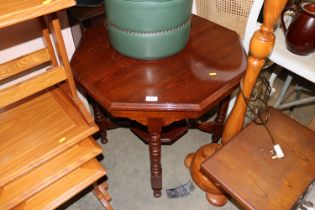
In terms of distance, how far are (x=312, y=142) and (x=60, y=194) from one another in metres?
0.98

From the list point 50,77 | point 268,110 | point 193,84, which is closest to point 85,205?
point 50,77

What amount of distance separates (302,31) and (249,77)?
30cm

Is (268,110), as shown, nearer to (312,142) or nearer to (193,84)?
(312,142)

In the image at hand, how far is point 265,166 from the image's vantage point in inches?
38.8

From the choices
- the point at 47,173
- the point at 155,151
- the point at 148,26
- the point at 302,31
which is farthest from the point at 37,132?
the point at 302,31

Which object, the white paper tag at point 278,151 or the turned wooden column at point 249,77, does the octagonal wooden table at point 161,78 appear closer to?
the turned wooden column at point 249,77

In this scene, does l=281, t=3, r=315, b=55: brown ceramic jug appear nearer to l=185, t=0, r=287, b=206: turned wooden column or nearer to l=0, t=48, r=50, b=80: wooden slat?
l=185, t=0, r=287, b=206: turned wooden column

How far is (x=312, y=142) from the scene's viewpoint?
105 cm

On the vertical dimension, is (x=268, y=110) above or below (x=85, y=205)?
above

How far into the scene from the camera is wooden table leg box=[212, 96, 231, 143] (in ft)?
4.55

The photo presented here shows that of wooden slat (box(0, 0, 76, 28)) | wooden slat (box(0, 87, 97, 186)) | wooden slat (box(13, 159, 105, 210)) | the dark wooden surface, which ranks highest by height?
wooden slat (box(0, 0, 76, 28))

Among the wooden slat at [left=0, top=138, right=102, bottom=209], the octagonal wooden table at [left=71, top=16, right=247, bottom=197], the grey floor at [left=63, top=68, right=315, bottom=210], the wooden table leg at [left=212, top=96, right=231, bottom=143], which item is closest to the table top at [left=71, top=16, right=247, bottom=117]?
the octagonal wooden table at [left=71, top=16, right=247, bottom=197]

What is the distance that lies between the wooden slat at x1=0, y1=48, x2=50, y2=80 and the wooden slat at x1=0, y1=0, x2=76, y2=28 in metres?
0.32

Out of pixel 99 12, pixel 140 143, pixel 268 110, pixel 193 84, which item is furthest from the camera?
pixel 140 143
